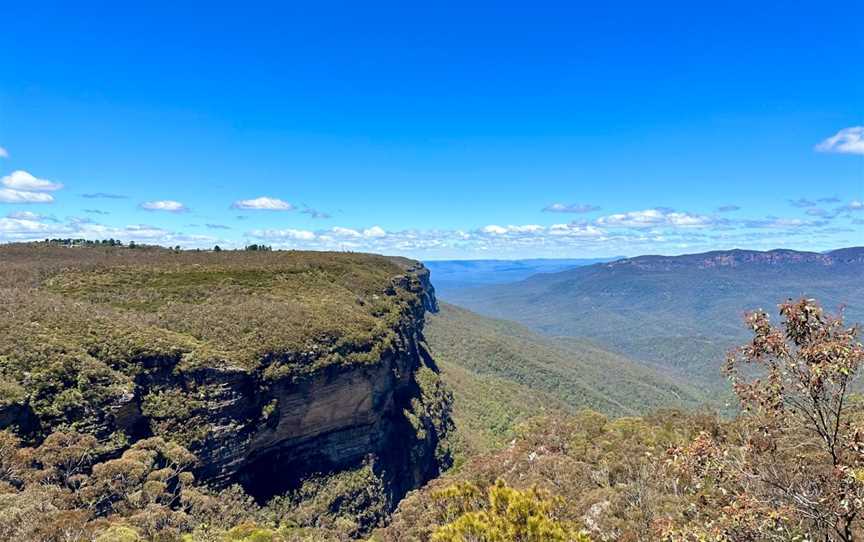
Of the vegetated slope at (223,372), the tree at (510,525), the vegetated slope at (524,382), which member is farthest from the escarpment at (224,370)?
the tree at (510,525)

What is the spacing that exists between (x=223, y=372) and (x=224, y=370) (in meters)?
0.24

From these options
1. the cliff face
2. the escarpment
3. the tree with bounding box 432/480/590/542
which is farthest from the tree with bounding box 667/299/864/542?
the cliff face

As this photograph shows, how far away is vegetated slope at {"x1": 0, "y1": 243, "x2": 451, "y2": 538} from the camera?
135 ft

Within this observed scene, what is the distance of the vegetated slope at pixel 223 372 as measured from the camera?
4100 cm

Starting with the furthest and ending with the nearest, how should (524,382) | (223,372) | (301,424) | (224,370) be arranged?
→ (524,382), (301,424), (224,370), (223,372)

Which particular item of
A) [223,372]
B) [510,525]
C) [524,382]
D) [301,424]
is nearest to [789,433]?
[510,525]

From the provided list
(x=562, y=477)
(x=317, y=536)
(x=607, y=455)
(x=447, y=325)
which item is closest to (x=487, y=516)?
(x=562, y=477)

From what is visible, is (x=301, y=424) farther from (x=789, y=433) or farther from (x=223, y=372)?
(x=789, y=433)

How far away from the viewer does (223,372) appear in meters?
50.0

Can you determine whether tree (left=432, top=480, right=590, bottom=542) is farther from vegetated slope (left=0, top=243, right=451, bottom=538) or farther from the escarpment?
the escarpment

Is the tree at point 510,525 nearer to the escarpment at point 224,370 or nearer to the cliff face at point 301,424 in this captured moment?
the escarpment at point 224,370

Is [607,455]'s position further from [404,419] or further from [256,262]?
[256,262]

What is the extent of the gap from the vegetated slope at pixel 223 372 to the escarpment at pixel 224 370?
0.47ft

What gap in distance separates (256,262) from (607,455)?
8003 centimetres
